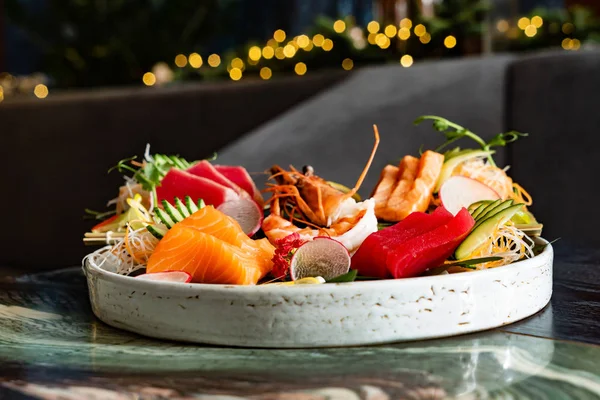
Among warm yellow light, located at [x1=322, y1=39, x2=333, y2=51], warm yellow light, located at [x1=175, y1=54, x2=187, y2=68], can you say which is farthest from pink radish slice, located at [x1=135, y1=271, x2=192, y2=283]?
warm yellow light, located at [x1=175, y1=54, x2=187, y2=68]

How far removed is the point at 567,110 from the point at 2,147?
2236 mm

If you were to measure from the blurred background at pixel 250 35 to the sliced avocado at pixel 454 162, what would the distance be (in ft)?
4.16

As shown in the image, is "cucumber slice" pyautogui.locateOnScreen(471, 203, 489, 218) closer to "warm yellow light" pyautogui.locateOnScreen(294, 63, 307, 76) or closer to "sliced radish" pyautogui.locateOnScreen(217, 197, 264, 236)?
"sliced radish" pyautogui.locateOnScreen(217, 197, 264, 236)

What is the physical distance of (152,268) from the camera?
84 centimetres

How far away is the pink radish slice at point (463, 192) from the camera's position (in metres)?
1.08

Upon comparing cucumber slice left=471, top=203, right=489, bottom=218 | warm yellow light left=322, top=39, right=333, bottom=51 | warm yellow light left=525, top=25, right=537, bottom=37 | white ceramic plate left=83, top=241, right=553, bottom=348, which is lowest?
white ceramic plate left=83, top=241, right=553, bottom=348

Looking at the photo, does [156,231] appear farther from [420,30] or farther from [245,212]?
[420,30]

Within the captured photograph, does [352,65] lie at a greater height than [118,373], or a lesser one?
greater

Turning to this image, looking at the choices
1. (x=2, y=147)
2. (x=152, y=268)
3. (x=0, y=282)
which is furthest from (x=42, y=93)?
(x=152, y=268)

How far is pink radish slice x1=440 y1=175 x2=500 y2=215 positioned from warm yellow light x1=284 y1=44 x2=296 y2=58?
6.91 ft

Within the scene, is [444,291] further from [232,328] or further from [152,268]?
[152,268]

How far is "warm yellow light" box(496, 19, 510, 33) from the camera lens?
3.09 m

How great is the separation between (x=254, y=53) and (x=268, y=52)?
0.30 ft

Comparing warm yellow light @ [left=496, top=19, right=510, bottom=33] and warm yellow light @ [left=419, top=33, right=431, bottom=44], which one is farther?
warm yellow light @ [left=496, top=19, right=510, bottom=33]
